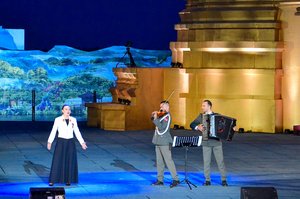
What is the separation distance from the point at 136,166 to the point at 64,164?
12.1ft

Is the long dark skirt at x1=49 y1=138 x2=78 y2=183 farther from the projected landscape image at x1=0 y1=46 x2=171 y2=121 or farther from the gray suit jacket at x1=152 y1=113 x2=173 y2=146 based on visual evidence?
the projected landscape image at x1=0 y1=46 x2=171 y2=121

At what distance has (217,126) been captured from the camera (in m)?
21.1

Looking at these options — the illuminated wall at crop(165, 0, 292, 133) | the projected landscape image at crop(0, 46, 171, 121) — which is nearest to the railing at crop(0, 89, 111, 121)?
the projected landscape image at crop(0, 46, 171, 121)

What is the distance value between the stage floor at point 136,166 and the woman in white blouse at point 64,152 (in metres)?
0.28

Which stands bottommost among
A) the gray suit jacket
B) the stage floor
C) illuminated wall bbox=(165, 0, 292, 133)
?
the stage floor

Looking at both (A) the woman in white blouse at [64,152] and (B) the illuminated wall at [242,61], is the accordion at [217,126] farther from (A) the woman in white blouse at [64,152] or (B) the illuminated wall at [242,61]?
(B) the illuminated wall at [242,61]

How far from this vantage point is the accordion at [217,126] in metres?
21.1

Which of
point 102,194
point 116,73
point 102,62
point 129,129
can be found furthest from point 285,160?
point 102,62

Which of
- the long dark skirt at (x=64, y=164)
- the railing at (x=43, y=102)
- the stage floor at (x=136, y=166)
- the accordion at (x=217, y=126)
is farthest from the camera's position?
the railing at (x=43, y=102)

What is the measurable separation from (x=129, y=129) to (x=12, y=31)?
33.1 ft

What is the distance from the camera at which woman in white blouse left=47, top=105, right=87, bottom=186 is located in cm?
2127

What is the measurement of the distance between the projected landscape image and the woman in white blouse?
19.9m

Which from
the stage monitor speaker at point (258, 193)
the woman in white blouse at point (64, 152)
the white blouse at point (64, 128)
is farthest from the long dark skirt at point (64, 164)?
the stage monitor speaker at point (258, 193)

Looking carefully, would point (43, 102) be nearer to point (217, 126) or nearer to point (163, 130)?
point (163, 130)
